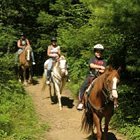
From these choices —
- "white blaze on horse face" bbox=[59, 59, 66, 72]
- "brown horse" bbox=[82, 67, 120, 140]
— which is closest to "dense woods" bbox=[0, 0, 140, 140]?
"brown horse" bbox=[82, 67, 120, 140]

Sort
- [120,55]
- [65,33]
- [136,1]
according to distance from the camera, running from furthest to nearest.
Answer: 1. [65,33]
2. [120,55]
3. [136,1]

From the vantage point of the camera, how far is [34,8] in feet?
75.3

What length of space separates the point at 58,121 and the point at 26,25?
11.0 meters

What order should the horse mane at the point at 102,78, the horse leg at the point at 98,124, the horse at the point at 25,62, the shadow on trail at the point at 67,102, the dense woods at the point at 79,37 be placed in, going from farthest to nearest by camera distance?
the horse at the point at 25,62
the shadow on trail at the point at 67,102
the dense woods at the point at 79,37
the horse leg at the point at 98,124
the horse mane at the point at 102,78

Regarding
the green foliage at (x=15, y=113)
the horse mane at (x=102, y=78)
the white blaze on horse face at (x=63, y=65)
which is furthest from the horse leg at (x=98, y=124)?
the white blaze on horse face at (x=63, y=65)

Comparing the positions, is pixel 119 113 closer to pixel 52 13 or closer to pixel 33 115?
pixel 33 115

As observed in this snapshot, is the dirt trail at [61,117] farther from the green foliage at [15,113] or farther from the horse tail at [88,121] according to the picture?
the horse tail at [88,121]

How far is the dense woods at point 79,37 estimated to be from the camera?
11.0 metres

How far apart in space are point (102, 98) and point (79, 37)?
26.6 feet

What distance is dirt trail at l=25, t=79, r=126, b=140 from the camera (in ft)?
39.3

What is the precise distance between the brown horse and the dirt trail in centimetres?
132

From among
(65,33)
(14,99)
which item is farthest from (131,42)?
(65,33)

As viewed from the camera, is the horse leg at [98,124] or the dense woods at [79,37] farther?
the dense woods at [79,37]

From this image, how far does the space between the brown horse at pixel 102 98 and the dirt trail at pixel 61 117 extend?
132 cm
